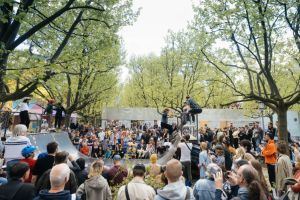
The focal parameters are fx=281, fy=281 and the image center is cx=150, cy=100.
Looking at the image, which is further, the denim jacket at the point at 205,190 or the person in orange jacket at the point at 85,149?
the person in orange jacket at the point at 85,149

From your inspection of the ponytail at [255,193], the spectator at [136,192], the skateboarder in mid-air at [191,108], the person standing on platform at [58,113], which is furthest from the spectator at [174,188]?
the person standing on platform at [58,113]

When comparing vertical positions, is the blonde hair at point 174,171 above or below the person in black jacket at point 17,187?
above

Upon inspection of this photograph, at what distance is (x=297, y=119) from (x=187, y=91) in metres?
13.1

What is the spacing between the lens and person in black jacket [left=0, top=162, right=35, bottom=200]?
3.49 m

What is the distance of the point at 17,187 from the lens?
355 centimetres

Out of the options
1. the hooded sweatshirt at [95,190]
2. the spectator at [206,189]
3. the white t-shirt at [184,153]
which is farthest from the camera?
the white t-shirt at [184,153]

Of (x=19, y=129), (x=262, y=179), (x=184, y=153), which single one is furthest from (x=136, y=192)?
(x=184, y=153)

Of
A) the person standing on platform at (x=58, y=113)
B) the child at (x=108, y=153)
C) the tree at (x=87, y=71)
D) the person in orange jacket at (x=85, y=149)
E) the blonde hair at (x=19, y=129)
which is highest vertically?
the tree at (x=87, y=71)

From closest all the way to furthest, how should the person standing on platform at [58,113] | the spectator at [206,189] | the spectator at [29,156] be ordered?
the spectator at [206,189] < the spectator at [29,156] < the person standing on platform at [58,113]

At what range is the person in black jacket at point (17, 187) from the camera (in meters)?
3.49

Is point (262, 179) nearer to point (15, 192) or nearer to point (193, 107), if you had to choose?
point (15, 192)

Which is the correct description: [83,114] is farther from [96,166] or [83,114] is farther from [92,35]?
[96,166]

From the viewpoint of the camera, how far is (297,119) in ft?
82.5

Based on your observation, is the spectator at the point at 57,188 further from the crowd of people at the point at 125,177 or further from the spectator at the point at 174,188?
the spectator at the point at 174,188
